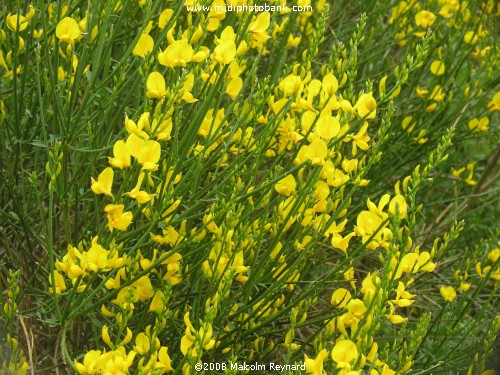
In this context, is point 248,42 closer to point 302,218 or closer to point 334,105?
point 334,105

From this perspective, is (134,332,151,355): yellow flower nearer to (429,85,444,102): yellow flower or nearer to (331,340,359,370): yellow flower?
(331,340,359,370): yellow flower

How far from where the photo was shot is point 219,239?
5.86 feet

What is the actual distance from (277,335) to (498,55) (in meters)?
1.50

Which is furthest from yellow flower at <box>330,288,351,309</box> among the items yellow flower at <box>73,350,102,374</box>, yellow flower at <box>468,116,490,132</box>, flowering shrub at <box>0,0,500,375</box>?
yellow flower at <box>468,116,490,132</box>

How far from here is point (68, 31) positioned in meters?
1.89

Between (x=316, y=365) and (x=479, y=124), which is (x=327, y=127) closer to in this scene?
(x=316, y=365)

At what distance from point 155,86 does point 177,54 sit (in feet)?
0.27

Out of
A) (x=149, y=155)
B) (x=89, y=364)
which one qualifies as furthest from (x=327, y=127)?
(x=89, y=364)

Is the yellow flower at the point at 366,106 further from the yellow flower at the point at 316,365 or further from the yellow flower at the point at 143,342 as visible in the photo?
the yellow flower at the point at 143,342

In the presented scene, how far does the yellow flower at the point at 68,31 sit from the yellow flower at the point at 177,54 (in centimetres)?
28

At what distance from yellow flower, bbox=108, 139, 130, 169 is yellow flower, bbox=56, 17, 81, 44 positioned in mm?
393

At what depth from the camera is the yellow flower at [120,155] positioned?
1621 millimetres

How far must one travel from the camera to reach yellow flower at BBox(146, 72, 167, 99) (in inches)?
67.2

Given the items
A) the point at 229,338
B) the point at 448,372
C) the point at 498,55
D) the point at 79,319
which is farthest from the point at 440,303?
the point at 79,319
